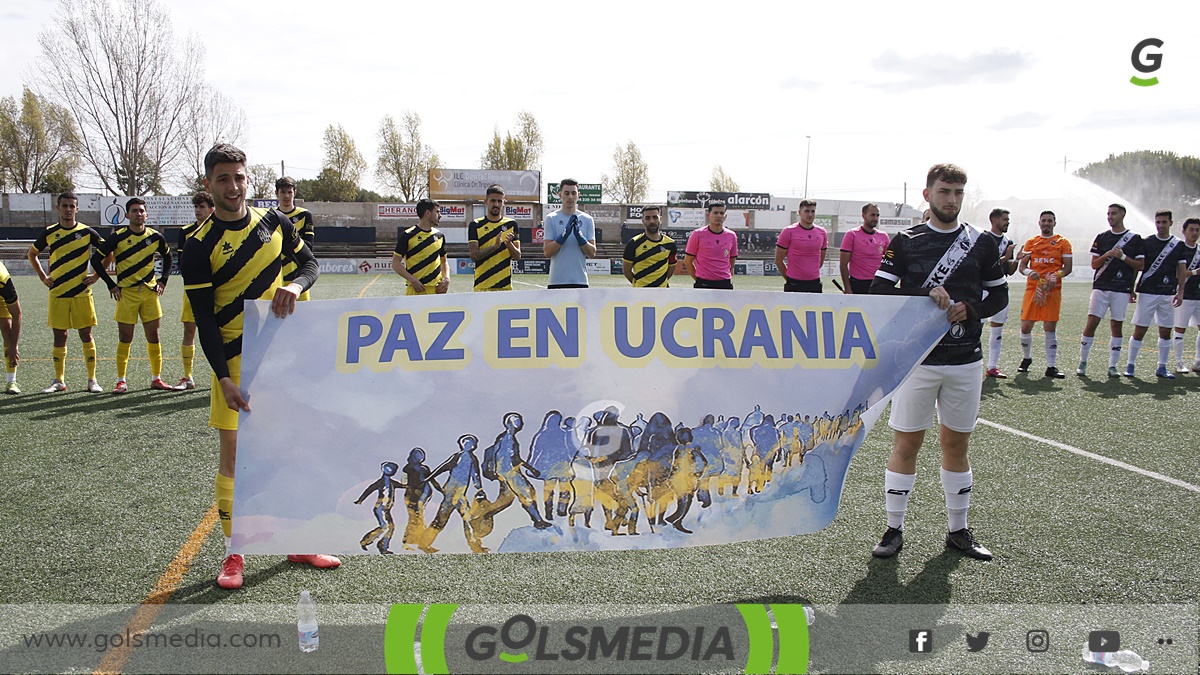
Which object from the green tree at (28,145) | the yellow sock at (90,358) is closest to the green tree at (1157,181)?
the yellow sock at (90,358)

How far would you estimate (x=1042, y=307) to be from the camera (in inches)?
382

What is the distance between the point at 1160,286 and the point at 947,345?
8.03m

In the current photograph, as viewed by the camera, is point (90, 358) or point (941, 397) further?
point (90, 358)

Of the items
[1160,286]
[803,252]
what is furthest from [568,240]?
[1160,286]

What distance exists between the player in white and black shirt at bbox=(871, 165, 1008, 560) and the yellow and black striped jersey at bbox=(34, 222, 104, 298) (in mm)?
8349

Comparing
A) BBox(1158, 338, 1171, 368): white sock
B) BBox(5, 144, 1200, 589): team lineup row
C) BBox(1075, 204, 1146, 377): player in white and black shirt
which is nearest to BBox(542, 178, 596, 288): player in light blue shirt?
BBox(5, 144, 1200, 589): team lineup row

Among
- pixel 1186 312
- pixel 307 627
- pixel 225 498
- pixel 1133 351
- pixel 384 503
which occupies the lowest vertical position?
pixel 307 627

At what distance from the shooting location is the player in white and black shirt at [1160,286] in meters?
9.52

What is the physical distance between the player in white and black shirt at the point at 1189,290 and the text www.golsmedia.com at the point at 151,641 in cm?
1114

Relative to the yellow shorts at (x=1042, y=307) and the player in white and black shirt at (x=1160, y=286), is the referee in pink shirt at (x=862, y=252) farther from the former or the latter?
the player in white and black shirt at (x=1160, y=286)

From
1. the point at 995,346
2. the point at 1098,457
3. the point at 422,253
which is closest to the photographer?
the point at 1098,457

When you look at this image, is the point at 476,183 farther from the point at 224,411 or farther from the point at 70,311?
the point at 224,411

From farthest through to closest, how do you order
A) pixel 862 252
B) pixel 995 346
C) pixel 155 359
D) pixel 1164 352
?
pixel 1164 352
pixel 995 346
pixel 862 252
pixel 155 359

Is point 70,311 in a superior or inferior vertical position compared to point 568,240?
inferior
